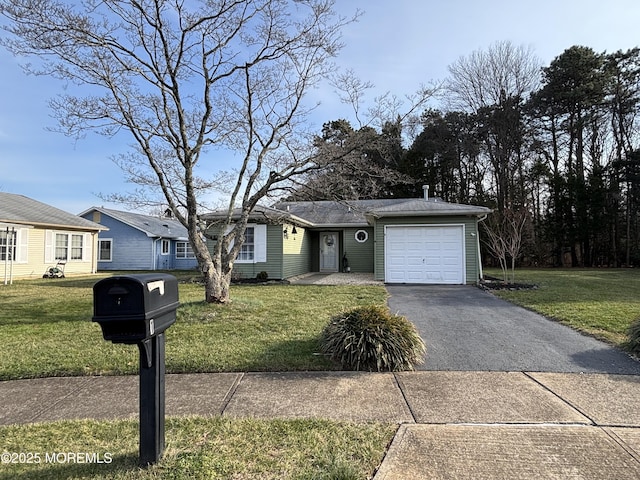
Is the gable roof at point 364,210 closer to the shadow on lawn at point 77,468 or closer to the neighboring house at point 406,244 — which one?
the neighboring house at point 406,244

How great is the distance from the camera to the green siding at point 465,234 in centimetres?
1273

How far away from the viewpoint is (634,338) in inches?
193

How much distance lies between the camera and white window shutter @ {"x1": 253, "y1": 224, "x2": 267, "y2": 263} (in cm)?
1457

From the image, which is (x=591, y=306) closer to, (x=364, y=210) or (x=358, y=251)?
(x=364, y=210)

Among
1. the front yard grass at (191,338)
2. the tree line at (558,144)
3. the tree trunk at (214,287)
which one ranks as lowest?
the front yard grass at (191,338)

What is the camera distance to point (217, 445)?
261cm

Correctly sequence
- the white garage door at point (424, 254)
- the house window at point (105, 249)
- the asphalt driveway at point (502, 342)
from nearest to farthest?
the asphalt driveway at point (502, 342), the white garage door at point (424, 254), the house window at point (105, 249)

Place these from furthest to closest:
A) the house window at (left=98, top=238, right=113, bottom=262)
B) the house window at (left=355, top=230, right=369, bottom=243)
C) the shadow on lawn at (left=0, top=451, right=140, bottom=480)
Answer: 1. the house window at (left=98, top=238, right=113, bottom=262)
2. the house window at (left=355, top=230, right=369, bottom=243)
3. the shadow on lawn at (left=0, top=451, right=140, bottom=480)

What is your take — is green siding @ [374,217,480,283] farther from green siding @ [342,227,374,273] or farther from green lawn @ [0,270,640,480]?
green siding @ [342,227,374,273]

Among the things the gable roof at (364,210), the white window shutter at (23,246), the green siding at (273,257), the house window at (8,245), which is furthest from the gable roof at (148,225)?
the green siding at (273,257)

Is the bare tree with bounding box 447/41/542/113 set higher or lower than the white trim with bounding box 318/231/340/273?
higher

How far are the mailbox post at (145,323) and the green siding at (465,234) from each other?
37.4 ft

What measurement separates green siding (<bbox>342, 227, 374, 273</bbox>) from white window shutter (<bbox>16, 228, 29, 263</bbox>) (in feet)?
46.2

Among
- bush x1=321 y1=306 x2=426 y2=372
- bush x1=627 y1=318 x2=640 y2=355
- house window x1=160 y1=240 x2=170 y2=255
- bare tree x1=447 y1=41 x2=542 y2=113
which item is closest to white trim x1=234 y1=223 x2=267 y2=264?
Answer: bush x1=321 y1=306 x2=426 y2=372
